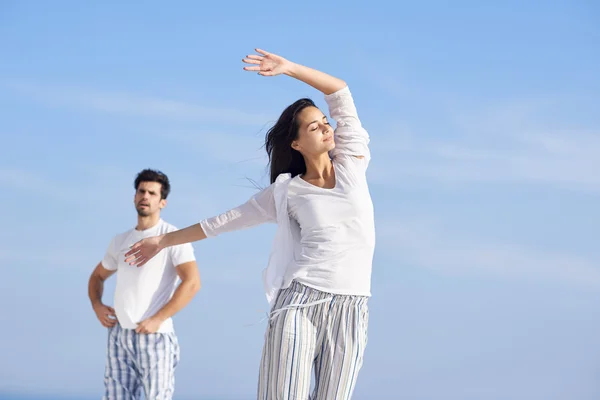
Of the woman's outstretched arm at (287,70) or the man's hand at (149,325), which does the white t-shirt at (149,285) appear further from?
the woman's outstretched arm at (287,70)

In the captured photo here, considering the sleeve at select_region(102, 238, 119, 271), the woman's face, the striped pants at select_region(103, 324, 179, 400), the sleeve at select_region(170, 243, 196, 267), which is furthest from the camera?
the sleeve at select_region(102, 238, 119, 271)

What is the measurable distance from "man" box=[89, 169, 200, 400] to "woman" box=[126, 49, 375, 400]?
182 centimetres

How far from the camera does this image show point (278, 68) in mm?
3121

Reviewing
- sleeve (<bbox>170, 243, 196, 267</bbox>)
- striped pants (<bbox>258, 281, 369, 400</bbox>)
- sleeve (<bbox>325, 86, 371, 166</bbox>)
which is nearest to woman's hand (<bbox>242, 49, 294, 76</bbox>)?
sleeve (<bbox>325, 86, 371, 166</bbox>)

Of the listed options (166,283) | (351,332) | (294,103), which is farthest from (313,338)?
(166,283)

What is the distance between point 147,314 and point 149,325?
9cm

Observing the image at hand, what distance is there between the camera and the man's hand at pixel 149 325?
5.02 meters

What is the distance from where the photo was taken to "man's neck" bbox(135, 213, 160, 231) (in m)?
5.21

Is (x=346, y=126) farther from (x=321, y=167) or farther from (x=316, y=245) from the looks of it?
(x=316, y=245)

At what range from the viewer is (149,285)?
5098 millimetres

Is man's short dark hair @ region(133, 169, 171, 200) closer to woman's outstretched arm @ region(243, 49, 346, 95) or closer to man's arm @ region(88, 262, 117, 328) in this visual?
man's arm @ region(88, 262, 117, 328)

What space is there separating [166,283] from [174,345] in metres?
0.37

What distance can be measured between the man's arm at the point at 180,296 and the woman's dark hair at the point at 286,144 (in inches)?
71.3

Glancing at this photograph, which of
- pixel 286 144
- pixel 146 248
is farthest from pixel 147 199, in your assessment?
pixel 286 144
